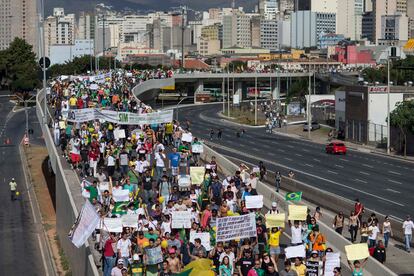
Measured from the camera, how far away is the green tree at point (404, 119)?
65375 millimetres

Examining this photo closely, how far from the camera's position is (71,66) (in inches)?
6742

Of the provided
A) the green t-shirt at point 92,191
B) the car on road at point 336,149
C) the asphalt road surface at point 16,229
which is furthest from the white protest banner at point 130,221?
the car on road at point 336,149

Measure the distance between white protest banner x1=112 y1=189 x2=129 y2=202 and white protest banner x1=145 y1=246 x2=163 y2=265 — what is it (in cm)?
583

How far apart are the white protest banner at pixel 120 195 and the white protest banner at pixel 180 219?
3.03 meters

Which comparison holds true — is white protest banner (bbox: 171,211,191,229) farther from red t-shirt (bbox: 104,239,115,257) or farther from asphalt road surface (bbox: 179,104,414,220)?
asphalt road surface (bbox: 179,104,414,220)

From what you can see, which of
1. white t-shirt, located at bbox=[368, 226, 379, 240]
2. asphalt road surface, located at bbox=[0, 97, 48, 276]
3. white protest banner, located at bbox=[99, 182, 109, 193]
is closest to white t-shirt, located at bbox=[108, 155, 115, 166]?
asphalt road surface, located at bbox=[0, 97, 48, 276]

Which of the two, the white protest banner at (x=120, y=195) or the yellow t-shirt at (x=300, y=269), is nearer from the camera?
the yellow t-shirt at (x=300, y=269)

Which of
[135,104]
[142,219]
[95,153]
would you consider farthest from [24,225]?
[142,219]

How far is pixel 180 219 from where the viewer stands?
21516 mm

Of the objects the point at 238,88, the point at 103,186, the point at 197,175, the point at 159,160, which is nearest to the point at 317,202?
the point at 159,160

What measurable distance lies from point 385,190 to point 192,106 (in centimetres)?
Result: 10245

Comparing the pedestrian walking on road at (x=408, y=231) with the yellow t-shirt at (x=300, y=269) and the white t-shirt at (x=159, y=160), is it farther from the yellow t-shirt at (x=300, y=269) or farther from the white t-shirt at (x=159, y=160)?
the yellow t-shirt at (x=300, y=269)

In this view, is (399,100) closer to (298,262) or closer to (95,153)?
(95,153)

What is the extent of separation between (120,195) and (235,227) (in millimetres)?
5346
